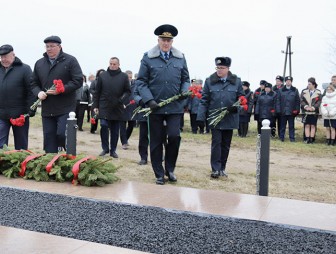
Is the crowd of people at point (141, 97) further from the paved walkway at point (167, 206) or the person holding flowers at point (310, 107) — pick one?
the person holding flowers at point (310, 107)

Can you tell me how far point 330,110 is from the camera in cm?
1333

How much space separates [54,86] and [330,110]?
8524 mm

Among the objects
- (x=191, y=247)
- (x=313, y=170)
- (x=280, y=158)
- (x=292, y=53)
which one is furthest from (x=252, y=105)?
(x=292, y=53)

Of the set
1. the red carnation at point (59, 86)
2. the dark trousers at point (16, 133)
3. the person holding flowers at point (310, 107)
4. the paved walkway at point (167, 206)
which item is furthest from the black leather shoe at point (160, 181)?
the person holding flowers at point (310, 107)

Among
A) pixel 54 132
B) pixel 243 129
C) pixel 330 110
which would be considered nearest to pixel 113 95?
pixel 54 132

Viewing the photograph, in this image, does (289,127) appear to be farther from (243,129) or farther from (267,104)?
(243,129)

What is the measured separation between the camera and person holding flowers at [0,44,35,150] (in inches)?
306

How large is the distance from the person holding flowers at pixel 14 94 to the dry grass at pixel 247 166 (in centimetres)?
178

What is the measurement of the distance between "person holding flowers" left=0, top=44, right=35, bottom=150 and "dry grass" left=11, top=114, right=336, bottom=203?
1.78 metres

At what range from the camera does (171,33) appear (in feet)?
21.9

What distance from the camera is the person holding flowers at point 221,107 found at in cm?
772

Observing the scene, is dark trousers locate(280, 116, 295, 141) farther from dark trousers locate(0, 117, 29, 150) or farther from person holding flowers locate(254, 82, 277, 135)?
dark trousers locate(0, 117, 29, 150)

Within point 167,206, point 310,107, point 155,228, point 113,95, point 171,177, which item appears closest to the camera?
point 155,228

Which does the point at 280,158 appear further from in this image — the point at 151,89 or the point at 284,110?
the point at 151,89
